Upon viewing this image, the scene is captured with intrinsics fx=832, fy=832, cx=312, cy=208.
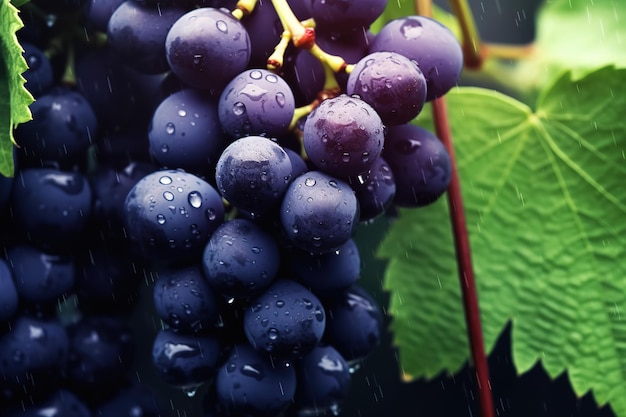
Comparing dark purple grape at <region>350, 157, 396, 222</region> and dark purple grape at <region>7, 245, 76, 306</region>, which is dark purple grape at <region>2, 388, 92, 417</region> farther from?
dark purple grape at <region>350, 157, 396, 222</region>

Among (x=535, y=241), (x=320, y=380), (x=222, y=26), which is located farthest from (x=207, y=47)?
(x=535, y=241)

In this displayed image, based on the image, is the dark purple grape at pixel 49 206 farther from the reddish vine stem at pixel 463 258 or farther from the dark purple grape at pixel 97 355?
the reddish vine stem at pixel 463 258

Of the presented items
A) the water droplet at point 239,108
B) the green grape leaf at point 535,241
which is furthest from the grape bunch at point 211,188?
the green grape leaf at point 535,241

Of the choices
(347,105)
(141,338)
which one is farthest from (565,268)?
(141,338)

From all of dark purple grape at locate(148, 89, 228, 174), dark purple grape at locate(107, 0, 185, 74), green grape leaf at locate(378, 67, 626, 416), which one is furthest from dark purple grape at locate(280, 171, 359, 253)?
green grape leaf at locate(378, 67, 626, 416)

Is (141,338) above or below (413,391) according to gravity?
above

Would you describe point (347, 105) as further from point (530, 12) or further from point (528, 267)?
point (530, 12)

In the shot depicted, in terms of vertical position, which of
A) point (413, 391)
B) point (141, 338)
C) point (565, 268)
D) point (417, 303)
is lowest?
point (413, 391)
